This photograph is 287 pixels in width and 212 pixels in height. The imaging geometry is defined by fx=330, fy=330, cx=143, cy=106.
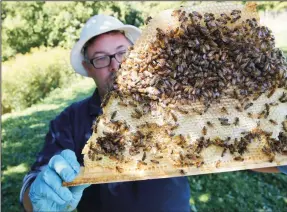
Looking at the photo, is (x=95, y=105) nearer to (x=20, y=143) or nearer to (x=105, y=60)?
(x=105, y=60)

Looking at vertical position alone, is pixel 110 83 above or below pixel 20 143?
above

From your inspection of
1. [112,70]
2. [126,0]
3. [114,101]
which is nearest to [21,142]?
[112,70]

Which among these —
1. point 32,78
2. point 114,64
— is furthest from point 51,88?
point 114,64

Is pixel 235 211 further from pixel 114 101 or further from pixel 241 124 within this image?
pixel 114 101

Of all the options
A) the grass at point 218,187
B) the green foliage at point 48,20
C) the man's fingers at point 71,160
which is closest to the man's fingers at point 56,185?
the man's fingers at point 71,160

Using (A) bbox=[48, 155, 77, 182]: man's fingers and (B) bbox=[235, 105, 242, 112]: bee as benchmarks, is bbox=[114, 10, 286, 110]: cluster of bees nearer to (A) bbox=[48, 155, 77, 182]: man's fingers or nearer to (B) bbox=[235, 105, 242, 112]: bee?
(B) bbox=[235, 105, 242, 112]: bee

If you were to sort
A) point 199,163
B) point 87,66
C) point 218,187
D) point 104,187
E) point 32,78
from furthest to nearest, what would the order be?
point 32,78, point 218,187, point 87,66, point 104,187, point 199,163
